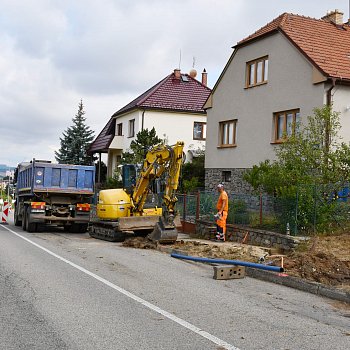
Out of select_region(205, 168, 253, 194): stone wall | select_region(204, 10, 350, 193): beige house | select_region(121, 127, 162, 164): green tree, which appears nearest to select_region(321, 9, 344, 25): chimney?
select_region(204, 10, 350, 193): beige house

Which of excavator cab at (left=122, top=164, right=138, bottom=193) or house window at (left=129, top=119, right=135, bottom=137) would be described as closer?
excavator cab at (left=122, top=164, right=138, bottom=193)

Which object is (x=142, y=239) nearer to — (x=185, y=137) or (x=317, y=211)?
(x=317, y=211)

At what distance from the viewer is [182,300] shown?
789cm

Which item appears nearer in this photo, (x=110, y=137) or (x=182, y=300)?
(x=182, y=300)

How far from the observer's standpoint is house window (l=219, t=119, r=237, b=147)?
24.2 metres

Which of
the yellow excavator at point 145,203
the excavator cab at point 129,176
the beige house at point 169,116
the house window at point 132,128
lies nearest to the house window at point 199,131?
the beige house at point 169,116

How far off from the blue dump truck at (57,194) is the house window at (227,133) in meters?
7.26

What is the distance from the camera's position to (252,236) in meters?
15.4

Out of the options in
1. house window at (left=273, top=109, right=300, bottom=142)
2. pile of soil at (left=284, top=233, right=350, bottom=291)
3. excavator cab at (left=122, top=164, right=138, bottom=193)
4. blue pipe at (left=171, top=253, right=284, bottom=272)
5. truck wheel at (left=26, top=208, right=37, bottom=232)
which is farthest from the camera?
house window at (left=273, top=109, right=300, bottom=142)

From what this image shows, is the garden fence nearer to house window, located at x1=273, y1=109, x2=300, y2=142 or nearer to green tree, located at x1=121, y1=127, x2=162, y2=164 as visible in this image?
house window, located at x1=273, y1=109, x2=300, y2=142

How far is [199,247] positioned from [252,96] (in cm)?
1032

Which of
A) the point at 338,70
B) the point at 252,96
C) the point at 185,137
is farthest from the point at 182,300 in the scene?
the point at 185,137

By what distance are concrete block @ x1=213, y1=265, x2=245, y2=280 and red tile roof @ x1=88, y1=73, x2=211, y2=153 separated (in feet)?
84.4

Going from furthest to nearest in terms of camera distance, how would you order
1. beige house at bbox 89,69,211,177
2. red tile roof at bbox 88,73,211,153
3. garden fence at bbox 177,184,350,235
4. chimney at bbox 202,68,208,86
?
1. chimney at bbox 202,68,208,86
2. red tile roof at bbox 88,73,211,153
3. beige house at bbox 89,69,211,177
4. garden fence at bbox 177,184,350,235
